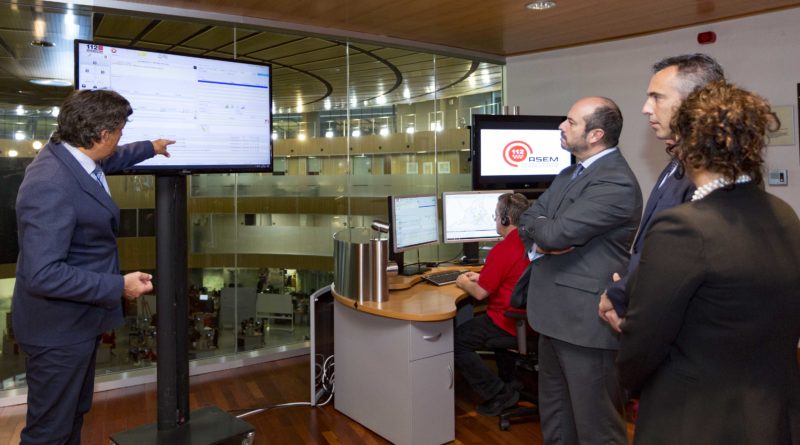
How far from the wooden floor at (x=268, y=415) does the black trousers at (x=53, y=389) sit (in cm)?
131

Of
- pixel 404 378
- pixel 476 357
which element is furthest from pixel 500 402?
pixel 404 378

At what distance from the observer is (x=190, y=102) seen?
2434 mm

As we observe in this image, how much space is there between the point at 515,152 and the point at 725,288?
3632 millimetres

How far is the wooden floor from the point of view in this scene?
3.10 m

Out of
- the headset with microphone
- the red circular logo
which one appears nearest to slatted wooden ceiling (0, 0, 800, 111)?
the red circular logo

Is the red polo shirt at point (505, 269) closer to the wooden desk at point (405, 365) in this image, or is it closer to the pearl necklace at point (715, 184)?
the wooden desk at point (405, 365)

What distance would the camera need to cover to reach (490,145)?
4.54 metres

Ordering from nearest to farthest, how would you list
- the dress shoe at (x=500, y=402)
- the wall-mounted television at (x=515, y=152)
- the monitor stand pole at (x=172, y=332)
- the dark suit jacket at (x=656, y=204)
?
the dark suit jacket at (x=656, y=204)
the monitor stand pole at (x=172, y=332)
the dress shoe at (x=500, y=402)
the wall-mounted television at (x=515, y=152)

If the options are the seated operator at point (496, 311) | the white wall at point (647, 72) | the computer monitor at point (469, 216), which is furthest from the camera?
the white wall at point (647, 72)

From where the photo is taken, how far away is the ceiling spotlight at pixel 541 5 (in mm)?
3713

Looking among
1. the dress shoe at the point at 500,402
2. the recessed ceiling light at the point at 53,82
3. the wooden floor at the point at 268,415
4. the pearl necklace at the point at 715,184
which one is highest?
the recessed ceiling light at the point at 53,82

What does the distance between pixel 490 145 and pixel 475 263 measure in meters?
1.01

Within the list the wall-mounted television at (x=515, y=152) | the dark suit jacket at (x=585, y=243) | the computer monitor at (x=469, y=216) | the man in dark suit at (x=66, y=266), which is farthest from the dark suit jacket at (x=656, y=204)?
the wall-mounted television at (x=515, y=152)

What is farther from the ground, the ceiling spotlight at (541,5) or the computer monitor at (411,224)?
the ceiling spotlight at (541,5)
